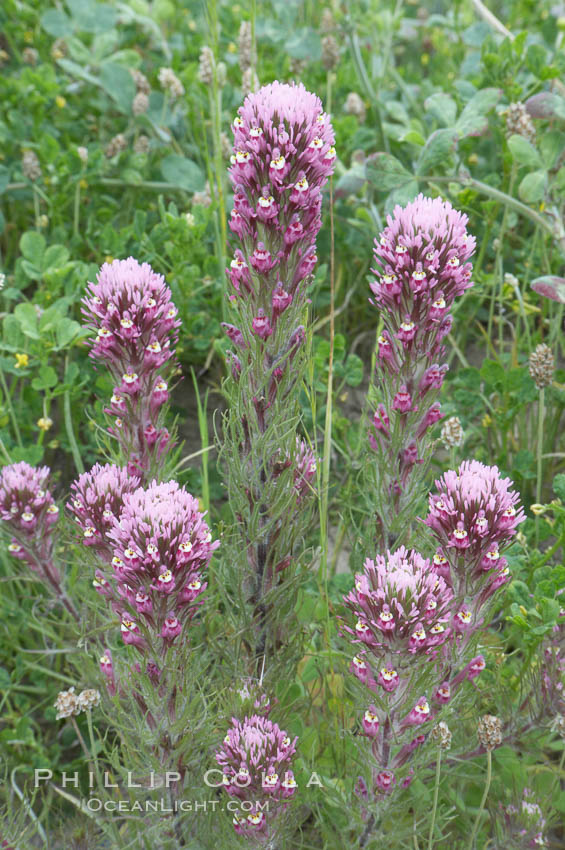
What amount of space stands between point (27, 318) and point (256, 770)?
1.86 m

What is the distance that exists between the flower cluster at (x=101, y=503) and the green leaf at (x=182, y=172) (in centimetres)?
207

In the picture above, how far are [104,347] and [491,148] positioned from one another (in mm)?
2617

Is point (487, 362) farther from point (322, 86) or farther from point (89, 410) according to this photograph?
point (322, 86)

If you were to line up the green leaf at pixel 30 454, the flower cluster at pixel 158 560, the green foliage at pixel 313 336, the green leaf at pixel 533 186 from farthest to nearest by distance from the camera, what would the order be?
the green leaf at pixel 533 186
the green leaf at pixel 30 454
the green foliage at pixel 313 336
the flower cluster at pixel 158 560

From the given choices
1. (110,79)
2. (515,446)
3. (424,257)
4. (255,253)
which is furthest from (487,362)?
(110,79)

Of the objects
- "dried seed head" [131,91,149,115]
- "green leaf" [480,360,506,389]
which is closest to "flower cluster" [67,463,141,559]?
"green leaf" [480,360,506,389]

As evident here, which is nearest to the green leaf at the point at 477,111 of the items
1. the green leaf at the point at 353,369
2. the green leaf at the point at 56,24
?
the green leaf at the point at 353,369

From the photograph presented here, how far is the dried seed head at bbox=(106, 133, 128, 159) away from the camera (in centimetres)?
378

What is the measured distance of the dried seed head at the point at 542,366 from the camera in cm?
264

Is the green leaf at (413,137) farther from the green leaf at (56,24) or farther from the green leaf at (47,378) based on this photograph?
the green leaf at (56,24)

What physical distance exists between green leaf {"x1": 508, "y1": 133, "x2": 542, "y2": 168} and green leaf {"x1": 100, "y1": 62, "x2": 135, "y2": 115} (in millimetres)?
1926

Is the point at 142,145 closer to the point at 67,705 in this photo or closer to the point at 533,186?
the point at 533,186

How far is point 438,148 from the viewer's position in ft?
9.93

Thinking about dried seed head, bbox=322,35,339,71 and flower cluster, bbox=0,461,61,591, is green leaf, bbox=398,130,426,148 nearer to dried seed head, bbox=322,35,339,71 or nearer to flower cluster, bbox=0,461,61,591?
dried seed head, bbox=322,35,339,71
